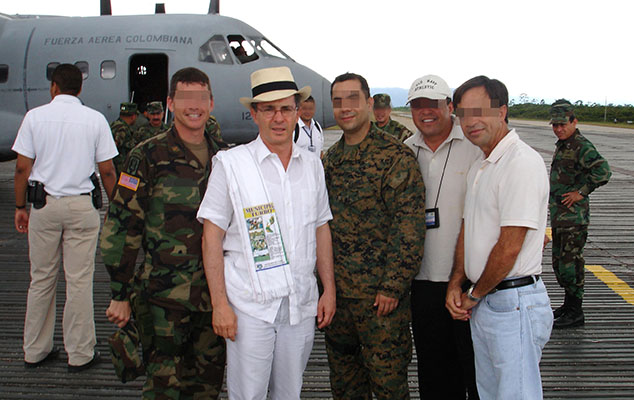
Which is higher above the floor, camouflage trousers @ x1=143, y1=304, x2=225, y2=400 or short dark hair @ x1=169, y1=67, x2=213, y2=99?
short dark hair @ x1=169, y1=67, x2=213, y2=99

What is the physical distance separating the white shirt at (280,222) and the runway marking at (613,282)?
4249 millimetres

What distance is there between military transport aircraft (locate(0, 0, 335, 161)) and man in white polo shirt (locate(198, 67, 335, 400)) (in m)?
6.64

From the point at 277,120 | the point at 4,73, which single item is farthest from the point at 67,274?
the point at 4,73

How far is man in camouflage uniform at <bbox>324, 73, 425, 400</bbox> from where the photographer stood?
2.51m

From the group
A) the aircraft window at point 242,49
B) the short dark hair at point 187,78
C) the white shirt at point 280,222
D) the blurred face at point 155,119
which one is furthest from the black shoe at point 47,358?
the aircraft window at point 242,49

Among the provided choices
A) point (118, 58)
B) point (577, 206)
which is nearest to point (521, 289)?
point (577, 206)

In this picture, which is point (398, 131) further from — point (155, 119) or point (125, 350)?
point (125, 350)

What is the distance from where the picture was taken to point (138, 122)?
29.2ft

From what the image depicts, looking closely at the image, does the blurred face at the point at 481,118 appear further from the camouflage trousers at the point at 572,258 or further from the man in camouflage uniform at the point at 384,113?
the man in camouflage uniform at the point at 384,113

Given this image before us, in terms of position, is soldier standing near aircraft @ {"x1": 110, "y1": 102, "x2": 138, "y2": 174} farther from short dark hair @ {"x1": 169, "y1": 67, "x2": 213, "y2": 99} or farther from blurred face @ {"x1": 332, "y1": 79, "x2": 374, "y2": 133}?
blurred face @ {"x1": 332, "y1": 79, "x2": 374, "y2": 133}

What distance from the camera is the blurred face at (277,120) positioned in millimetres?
2312

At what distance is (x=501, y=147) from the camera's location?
7.53ft

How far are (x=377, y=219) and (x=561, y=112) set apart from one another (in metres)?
2.91

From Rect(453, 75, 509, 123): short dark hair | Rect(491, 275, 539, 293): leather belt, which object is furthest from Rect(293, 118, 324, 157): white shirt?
Rect(491, 275, 539, 293): leather belt
